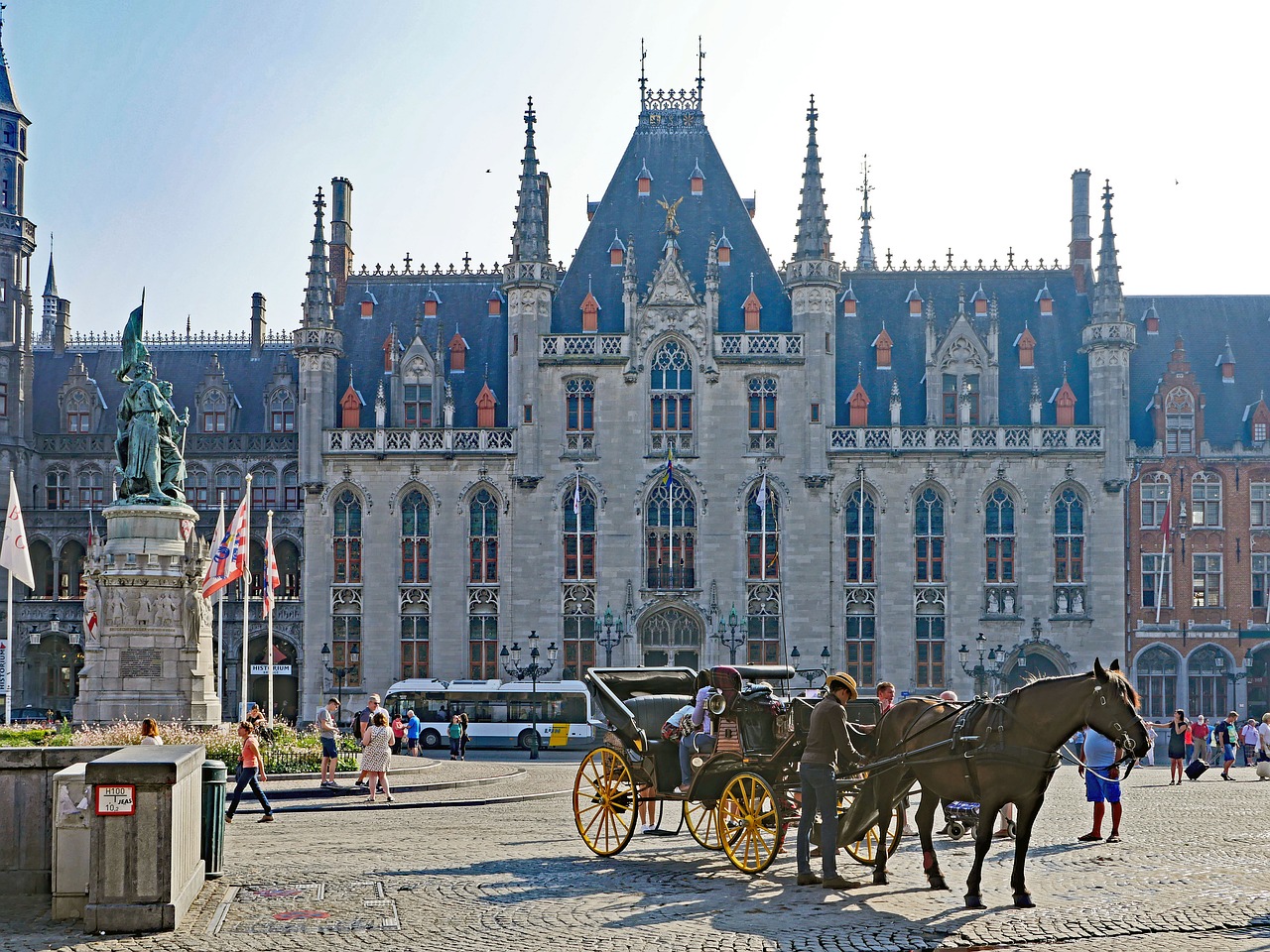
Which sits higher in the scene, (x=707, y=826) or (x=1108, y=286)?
(x=1108, y=286)

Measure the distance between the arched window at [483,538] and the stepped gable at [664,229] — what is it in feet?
24.3

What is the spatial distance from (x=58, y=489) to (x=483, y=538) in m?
20.1

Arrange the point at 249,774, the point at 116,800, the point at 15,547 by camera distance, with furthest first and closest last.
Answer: the point at 15,547 < the point at 249,774 < the point at 116,800

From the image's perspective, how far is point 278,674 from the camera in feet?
197

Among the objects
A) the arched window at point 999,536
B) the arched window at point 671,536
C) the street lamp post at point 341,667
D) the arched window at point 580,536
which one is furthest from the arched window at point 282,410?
the arched window at point 999,536

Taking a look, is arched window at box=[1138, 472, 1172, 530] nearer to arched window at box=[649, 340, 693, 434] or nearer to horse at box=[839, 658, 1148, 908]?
arched window at box=[649, 340, 693, 434]

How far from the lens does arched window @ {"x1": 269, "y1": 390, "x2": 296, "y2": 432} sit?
63.2 metres

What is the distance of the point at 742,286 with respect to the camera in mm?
57594

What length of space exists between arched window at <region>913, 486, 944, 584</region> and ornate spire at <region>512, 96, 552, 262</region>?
1747 cm

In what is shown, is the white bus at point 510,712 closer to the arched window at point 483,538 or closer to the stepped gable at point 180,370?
the arched window at point 483,538

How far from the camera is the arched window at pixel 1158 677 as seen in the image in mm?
56812

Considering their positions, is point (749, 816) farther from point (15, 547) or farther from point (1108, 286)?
point (1108, 286)

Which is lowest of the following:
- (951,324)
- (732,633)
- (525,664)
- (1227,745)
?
(1227,745)

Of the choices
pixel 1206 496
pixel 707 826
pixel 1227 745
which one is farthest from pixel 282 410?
pixel 707 826
